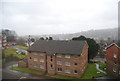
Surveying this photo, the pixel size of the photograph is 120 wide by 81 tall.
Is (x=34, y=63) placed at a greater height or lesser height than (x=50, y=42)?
lesser

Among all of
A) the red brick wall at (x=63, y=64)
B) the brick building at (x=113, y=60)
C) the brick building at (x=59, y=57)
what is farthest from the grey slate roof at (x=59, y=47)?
the brick building at (x=113, y=60)

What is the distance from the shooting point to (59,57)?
22.7 metres

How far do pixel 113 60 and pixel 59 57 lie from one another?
1041 cm

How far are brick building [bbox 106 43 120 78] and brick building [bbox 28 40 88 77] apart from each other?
199 inches

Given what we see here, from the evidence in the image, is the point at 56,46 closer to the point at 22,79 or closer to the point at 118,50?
the point at 22,79

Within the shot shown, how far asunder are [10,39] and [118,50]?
59113 mm

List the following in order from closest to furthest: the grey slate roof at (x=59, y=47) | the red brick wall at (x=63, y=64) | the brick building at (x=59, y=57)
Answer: the red brick wall at (x=63, y=64) < the brick building at (x=59, y=57) < the grey slate roof at (x=59, y=47)

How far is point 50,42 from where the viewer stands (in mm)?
26344

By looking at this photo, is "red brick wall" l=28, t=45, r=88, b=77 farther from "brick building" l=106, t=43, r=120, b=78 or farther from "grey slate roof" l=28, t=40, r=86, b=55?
"brick building" l=106, t=43, r=120, b=78

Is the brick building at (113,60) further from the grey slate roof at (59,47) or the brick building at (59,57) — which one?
the grey slate roof at (59,47)

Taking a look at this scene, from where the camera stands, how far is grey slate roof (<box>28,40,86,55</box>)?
2191 cm

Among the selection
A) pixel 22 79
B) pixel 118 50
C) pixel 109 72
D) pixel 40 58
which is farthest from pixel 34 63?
pixel 118 50

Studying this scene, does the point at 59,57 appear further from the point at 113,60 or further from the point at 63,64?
the point at 113,60

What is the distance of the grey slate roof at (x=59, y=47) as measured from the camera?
862 inches
